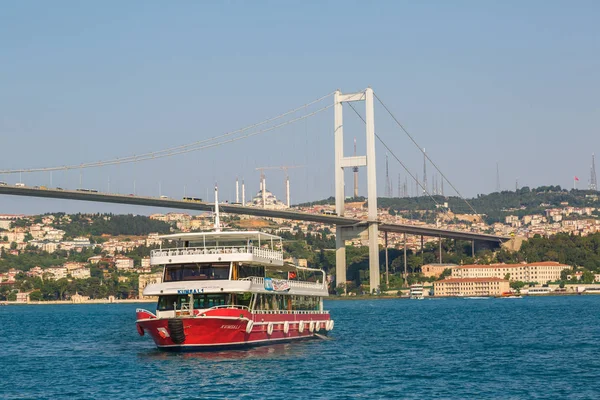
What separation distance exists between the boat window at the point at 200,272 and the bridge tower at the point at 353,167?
66.7 meters

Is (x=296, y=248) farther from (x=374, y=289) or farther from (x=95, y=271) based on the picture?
(x=374, y=289)

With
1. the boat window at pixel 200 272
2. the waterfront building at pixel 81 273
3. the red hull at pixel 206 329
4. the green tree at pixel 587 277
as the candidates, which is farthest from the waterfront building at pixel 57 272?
the red hull at pixel 206 329

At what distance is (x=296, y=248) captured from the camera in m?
168

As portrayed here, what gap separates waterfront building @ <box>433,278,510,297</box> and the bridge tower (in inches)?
1340

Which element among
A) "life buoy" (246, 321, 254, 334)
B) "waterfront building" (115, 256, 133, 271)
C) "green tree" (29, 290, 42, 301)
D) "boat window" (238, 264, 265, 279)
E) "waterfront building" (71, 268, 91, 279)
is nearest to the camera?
"life buoy" (246, 321, 254, 334)

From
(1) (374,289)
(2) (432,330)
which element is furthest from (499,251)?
(2) (432,330)

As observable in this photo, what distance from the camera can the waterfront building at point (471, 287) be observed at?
140500 millimetres

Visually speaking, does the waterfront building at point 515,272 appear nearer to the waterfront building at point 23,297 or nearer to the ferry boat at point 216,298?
the waterfront building at point 23,297

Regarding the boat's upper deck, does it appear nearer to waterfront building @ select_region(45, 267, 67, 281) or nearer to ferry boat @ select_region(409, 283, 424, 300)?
ferry boat @ select_region(409, 283, 424, 300)

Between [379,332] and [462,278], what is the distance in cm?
9855

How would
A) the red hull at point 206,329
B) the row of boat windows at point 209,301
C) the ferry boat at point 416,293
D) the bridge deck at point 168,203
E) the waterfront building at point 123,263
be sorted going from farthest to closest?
the waterfront building at point 123,263 → the ferry boat at point 416,293 → the bridge deck at point 168,203 → the row of boat windows at point 209,301 → the red hull at point 206,329

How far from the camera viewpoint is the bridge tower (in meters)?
103

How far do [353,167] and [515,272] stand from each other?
165 ft

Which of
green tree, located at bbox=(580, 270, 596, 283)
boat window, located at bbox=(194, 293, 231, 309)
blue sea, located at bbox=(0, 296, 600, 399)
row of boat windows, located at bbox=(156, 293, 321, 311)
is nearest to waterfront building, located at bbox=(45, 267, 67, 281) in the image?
green tree, located at bbox=(580, 270, 596, 283)
